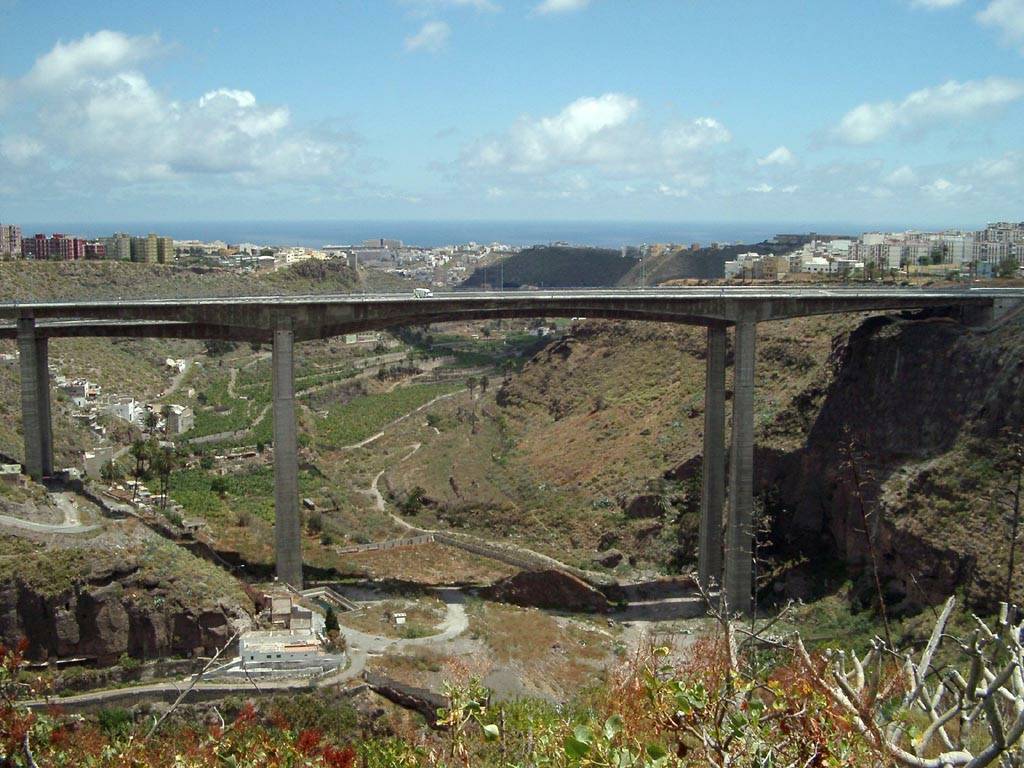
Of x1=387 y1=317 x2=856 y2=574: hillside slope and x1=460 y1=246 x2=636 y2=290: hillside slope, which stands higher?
x1=460 y1=246 x2=636 y2=290: hillside slope

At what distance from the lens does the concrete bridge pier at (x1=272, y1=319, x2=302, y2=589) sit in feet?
102

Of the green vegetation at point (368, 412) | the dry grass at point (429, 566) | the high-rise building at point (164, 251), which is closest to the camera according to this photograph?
the dry grass at point (429, 566)

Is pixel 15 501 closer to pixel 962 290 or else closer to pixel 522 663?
pixel 522 663

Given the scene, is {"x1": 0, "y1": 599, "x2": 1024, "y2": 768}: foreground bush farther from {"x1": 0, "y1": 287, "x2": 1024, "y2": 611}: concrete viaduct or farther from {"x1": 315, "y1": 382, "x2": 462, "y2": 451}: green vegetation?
{"x1": 315, "y1": 382, "x2": 462, "y2": 451}: green vegetation

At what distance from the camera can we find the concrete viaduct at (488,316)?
103 ft

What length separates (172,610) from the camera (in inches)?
980

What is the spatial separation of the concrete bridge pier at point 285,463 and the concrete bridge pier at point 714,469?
1360cm

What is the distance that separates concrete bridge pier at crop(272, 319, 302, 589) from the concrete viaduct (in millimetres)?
32

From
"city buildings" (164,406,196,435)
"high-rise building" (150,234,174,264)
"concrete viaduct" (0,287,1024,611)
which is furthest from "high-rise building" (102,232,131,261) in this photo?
→ "concrete viaduct" (0,287,1024,611)

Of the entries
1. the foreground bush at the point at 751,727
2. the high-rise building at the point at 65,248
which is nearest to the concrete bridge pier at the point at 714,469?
the foreground bush at the point at 751,727

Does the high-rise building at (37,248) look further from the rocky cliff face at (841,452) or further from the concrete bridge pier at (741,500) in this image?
the concrete bridge pier at (741,500)

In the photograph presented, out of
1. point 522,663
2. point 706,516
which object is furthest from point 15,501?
point 706,516

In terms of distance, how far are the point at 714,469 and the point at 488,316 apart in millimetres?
9652

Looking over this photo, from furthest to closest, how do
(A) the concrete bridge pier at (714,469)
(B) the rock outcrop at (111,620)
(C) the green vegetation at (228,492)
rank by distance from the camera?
(C) the green vegetation at (228,492), (A) the concrete bridge pier at (714,469), (B) the rock outcrop at (111,620)
